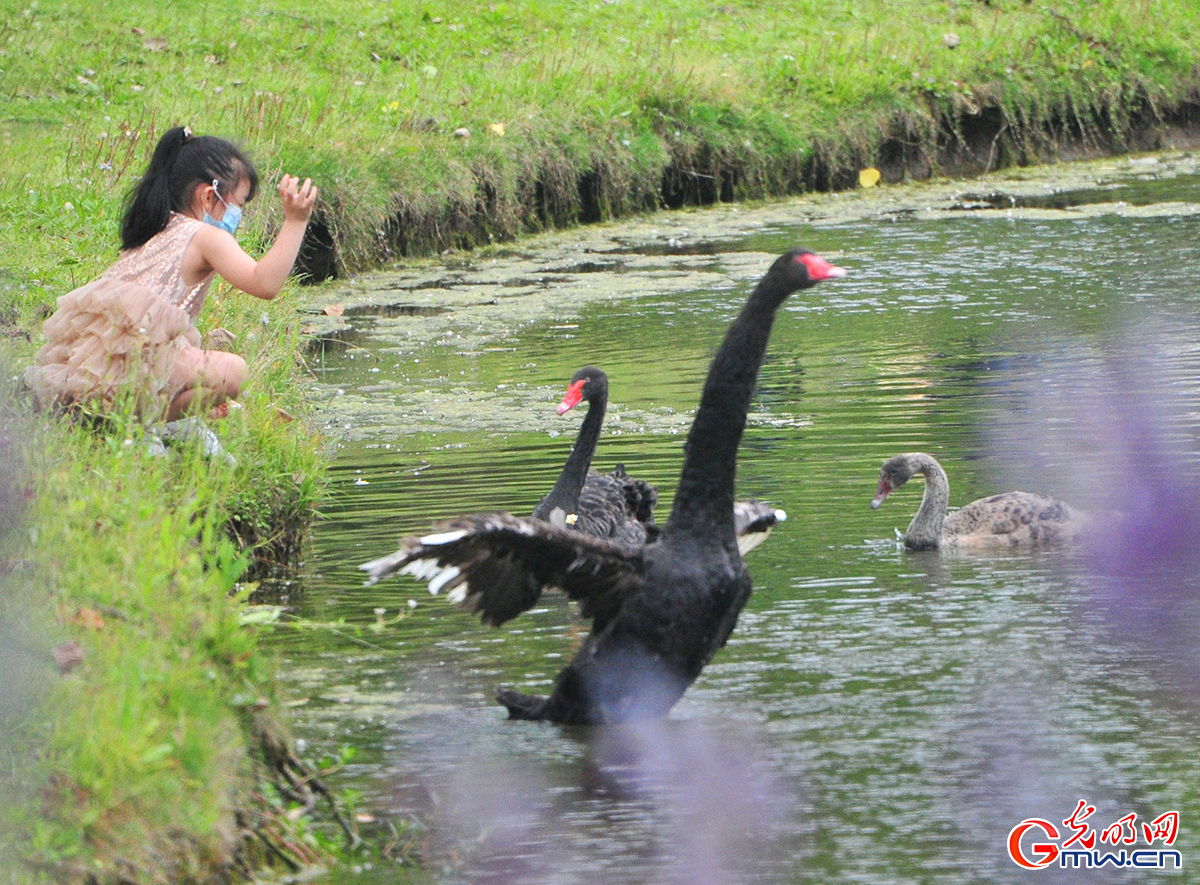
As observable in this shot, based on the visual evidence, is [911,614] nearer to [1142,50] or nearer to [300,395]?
[300,395]

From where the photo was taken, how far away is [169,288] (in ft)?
19.5

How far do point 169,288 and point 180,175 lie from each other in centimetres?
41

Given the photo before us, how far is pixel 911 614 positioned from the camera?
558cm

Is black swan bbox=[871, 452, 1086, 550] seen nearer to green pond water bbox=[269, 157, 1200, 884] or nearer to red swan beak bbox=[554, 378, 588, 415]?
green pond water bbox=[269, 157, 1200, 884]

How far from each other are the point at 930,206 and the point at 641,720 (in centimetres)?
1200

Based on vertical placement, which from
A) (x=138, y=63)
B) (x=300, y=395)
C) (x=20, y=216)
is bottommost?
(x=300, y=395)

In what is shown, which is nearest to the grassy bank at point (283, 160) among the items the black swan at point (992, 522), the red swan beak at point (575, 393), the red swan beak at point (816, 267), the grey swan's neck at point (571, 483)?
the grey swan's neck at point (571, 483)

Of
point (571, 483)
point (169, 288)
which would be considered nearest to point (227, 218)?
point (169, 288)

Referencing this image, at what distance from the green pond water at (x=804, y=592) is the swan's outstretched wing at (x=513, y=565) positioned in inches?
10.0

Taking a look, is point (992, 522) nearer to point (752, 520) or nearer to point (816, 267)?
point (752, 520)

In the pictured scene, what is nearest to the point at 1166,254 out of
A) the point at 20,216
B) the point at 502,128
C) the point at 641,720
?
the point at 502,128

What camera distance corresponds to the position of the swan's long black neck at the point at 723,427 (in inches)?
181

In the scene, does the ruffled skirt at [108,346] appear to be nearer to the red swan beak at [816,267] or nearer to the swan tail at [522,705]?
the swan tail at [522,705]

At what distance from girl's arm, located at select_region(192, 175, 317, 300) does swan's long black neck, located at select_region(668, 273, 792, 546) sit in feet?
5.45
